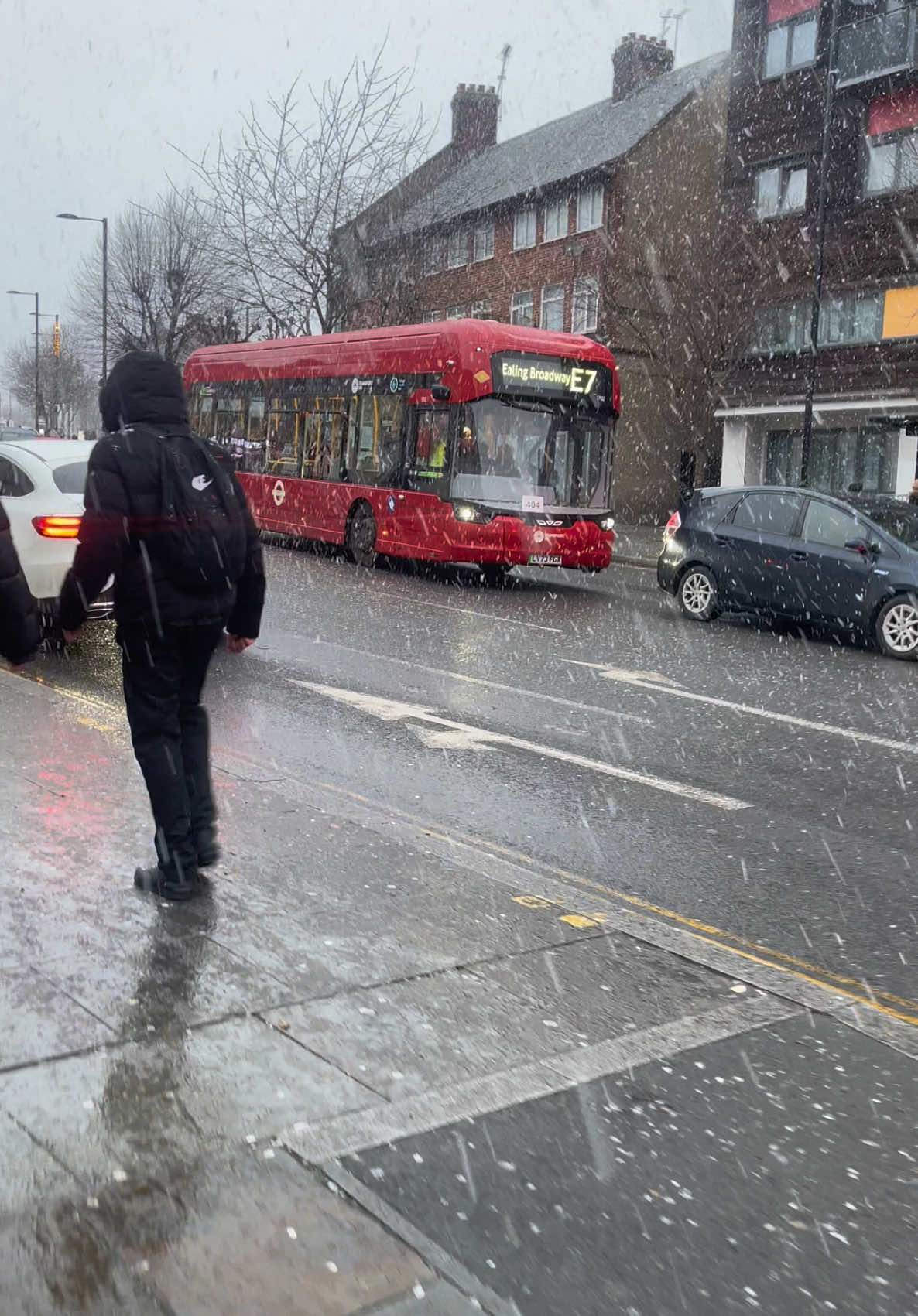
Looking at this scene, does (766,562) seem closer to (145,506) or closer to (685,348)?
(145,506)

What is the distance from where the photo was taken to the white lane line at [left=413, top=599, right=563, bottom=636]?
13.9m

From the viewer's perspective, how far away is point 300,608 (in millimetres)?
14406

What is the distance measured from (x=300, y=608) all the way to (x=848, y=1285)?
11972 mm

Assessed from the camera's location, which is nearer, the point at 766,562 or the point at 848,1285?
the point at 848,1285

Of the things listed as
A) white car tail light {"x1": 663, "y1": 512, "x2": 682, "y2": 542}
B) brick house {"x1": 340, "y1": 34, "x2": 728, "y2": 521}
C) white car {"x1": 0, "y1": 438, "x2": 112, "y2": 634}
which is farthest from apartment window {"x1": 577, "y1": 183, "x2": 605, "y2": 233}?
white car {"x1": 0, "y1": 438, "x2": 112, "y2": 634}

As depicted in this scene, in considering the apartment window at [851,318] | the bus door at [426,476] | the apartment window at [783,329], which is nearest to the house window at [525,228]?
the apartment window at [783,329]

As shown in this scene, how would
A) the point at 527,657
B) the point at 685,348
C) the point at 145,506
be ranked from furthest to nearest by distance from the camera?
the point at 685,348 < the point at 527,657 < the point at 145,506

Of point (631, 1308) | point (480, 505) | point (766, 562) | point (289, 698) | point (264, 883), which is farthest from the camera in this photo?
point (480, 505)

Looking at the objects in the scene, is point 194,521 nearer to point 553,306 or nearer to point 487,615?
point 487,615

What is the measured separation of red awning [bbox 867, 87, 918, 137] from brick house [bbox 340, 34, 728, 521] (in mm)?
4921

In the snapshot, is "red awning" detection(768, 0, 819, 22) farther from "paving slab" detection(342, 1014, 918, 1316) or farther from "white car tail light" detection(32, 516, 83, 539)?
"paving slab" detection(342, 1014, 918, 1316)

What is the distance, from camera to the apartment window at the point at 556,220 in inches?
1630

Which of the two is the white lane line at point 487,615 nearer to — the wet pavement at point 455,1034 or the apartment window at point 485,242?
the wet pavement at point 455,1034

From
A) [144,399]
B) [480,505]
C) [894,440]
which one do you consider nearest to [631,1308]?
[144,399]
